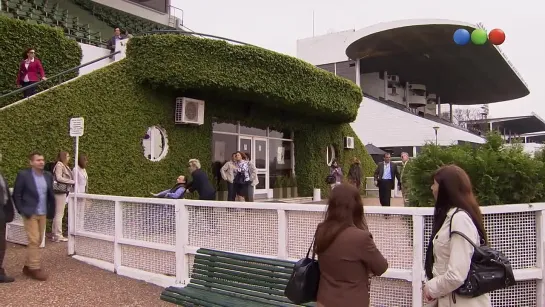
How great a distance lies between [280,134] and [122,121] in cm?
741

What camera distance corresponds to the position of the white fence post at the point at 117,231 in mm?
7128

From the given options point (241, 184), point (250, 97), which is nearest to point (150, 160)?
point (241, 184)

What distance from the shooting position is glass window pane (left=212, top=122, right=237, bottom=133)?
15.0m

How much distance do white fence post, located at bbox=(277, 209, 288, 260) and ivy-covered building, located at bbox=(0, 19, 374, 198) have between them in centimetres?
678

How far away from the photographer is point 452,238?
2.95m

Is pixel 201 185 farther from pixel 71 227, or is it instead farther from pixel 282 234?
pixel 282 234

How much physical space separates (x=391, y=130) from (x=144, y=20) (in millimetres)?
19773

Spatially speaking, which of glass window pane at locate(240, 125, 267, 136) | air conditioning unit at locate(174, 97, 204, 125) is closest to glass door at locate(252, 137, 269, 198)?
glass window pane at locate(240, 125, 267, 136)

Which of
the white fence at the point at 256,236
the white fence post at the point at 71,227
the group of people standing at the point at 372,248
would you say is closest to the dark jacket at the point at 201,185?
the white fence at the point at 256,236

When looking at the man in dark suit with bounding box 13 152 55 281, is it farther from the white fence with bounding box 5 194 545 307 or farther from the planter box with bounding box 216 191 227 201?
the planter box with bounding box 216 191 227 201

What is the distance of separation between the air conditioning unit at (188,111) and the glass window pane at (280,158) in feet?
15.0

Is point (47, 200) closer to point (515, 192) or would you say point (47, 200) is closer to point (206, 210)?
point (206, 210)

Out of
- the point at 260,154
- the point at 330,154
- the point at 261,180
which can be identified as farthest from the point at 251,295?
the point at 330,154

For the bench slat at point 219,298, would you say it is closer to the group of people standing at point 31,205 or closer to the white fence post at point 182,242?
the white fence post at point 182,242
